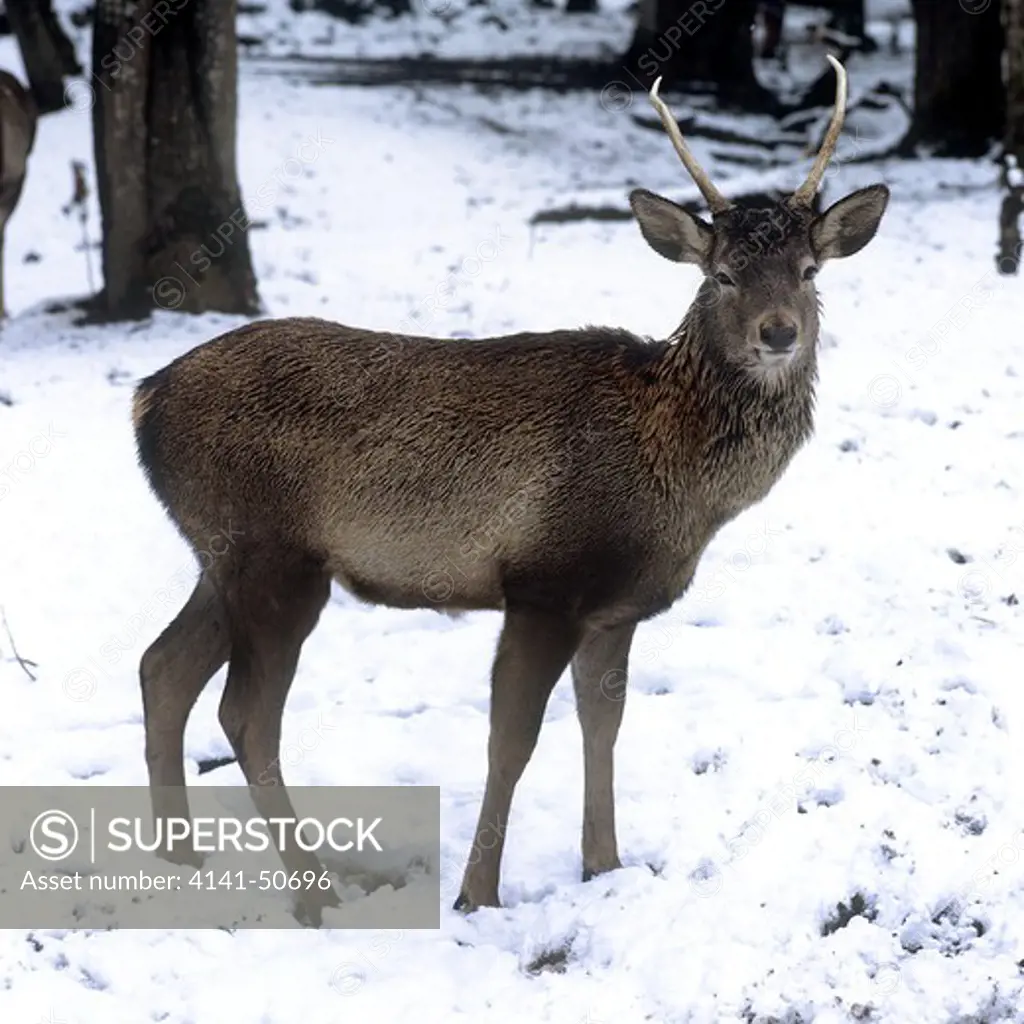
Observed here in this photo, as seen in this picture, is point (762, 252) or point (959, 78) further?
point (959, 78)

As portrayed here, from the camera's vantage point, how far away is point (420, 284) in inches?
524

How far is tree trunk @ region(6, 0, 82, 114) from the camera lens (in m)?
21.5

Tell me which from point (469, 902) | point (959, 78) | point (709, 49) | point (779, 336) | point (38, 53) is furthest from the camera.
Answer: point (709, 49)

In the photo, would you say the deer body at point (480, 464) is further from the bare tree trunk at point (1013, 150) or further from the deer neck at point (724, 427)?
the bare tree trunk at point (1013, 150)

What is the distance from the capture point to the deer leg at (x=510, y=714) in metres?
5.64

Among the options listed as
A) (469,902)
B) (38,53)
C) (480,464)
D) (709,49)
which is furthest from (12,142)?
(709,49)

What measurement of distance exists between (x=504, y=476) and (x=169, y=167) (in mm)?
6910

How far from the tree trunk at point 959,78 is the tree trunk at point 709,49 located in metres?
4.79

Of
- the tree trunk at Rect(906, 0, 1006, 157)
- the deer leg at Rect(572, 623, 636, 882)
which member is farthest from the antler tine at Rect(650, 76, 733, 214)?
the tree trunk at Rect(906, 0, 1006, 157)

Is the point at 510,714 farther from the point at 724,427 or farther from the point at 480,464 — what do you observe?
the point at 724,427

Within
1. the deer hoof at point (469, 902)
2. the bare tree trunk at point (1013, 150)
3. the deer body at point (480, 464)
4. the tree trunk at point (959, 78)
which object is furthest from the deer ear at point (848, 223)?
the tree trunk at point (959, 78)

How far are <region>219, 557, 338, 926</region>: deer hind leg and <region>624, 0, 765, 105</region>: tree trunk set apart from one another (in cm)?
1931

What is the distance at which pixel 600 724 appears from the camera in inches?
238

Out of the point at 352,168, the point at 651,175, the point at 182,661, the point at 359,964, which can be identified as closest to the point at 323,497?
the point at 182,661
